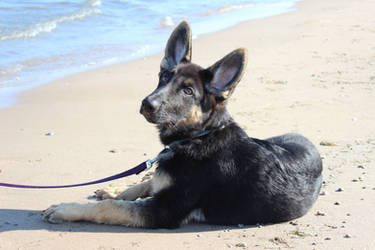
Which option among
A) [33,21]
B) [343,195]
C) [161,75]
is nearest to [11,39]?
[33,21]

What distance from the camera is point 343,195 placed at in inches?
233

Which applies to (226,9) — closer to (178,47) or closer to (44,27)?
(44,27)

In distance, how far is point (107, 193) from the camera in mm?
5918

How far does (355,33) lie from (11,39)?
10656 millimetres

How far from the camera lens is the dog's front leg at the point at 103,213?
5.16m

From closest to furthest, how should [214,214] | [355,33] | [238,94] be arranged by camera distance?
[214,214]
[238,94]
[355,33]

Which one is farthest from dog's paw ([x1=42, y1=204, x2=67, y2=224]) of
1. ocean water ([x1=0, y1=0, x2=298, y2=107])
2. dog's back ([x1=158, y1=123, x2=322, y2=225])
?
ocean water ([x1=0, y1=0, x2=298, y2=107])

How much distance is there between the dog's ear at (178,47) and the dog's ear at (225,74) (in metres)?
0.45

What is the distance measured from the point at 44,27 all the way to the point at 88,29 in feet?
5.02

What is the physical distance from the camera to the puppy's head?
202 inches

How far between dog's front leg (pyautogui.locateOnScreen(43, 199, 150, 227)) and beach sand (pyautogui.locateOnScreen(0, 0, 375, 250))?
0.09 meters

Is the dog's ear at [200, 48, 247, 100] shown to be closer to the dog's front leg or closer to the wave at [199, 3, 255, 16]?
the dog's front leg

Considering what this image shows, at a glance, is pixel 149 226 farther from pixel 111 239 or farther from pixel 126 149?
pixel 126 149

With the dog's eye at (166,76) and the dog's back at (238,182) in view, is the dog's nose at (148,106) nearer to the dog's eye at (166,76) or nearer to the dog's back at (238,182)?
the dog's eye at (166,76)
